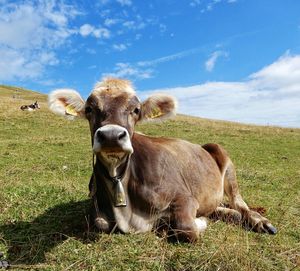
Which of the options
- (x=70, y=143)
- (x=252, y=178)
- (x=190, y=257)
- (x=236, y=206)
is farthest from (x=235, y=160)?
(x=190, y=257)

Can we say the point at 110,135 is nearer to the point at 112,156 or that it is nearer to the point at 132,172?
the point at 112,156

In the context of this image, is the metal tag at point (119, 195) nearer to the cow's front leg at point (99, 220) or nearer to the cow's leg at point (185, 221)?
the cow's front leg at point (99, 220)

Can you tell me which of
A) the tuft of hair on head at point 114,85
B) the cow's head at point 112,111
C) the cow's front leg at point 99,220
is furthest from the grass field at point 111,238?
the tuft of hair on head at point 114,85

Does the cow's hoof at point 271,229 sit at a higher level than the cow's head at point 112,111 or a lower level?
lower

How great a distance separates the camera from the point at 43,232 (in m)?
6.84

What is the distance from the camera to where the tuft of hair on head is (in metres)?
6.43

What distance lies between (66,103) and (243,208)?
392 cm

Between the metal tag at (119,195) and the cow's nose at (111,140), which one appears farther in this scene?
the metal tag at (119,195)

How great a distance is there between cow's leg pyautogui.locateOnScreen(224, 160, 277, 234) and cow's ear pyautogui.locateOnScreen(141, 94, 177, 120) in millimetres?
2446

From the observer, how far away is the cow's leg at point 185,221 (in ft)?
20.2

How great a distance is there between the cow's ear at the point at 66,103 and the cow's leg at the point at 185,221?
2071 millimetres

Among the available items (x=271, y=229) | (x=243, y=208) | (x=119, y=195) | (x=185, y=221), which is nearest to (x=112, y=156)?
(x=119, y=195)

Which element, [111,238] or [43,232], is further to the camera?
[43,232]

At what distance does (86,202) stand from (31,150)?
40.0 ft
